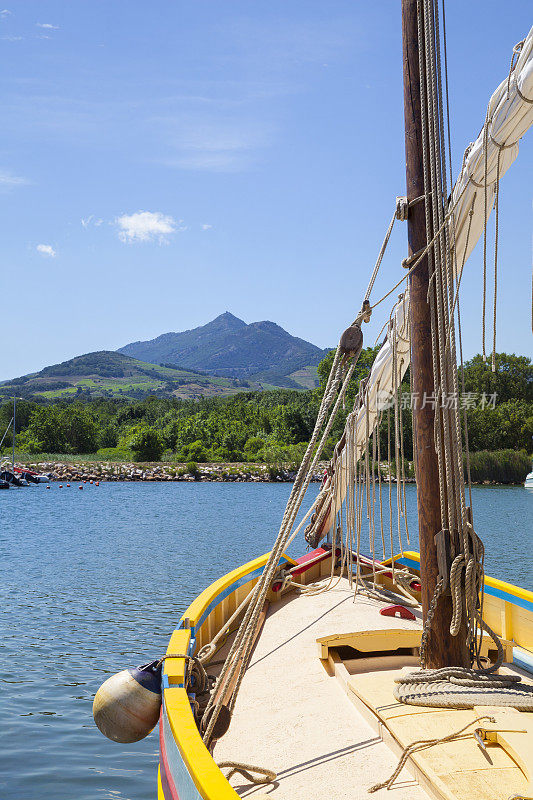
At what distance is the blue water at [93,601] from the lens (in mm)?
6543

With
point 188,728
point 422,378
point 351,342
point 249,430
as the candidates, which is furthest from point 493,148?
point 249,430

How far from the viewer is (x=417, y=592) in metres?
6.89

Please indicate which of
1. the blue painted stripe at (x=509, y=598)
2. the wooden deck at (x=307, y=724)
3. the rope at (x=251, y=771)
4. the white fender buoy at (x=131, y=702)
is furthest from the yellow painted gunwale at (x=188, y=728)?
the blue painted stripe at (x=509, y=598)

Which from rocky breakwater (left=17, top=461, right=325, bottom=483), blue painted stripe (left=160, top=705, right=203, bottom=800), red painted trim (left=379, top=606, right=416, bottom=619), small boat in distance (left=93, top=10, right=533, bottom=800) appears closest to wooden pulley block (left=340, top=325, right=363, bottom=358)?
small boat in distance (left=93, top=10, right=533, bottom=800)

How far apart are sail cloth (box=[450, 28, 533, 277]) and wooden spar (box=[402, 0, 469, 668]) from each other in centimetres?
27

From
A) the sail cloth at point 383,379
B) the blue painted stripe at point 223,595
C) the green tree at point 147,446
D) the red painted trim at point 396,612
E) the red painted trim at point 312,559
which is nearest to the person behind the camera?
the blue painted stripe at point 223,595

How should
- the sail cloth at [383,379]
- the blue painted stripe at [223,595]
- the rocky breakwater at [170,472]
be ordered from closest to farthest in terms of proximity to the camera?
1. the blue painted stripe at [223,595]
2. the sail cloth at [383,379]
3. the rocky breakwater at [170,472]

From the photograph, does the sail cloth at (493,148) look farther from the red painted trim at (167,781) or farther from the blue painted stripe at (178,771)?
the red painted trim at (167,781)

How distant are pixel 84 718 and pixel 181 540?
52.7 ft

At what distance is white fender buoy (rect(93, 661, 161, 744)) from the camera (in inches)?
158

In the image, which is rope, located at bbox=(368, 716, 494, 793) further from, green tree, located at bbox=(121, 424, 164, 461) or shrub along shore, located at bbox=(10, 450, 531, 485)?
green tree, located at bbox=(121, 424, 164, 461)

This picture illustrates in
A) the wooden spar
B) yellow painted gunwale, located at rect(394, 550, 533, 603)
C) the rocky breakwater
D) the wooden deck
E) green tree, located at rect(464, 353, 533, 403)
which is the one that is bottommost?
the rocky breakwater

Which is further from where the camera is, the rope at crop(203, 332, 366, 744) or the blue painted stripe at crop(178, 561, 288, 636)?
the blue painted stripe at crop(178, 561, 288, 636)

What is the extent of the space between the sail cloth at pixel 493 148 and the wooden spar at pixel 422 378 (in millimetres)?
271
